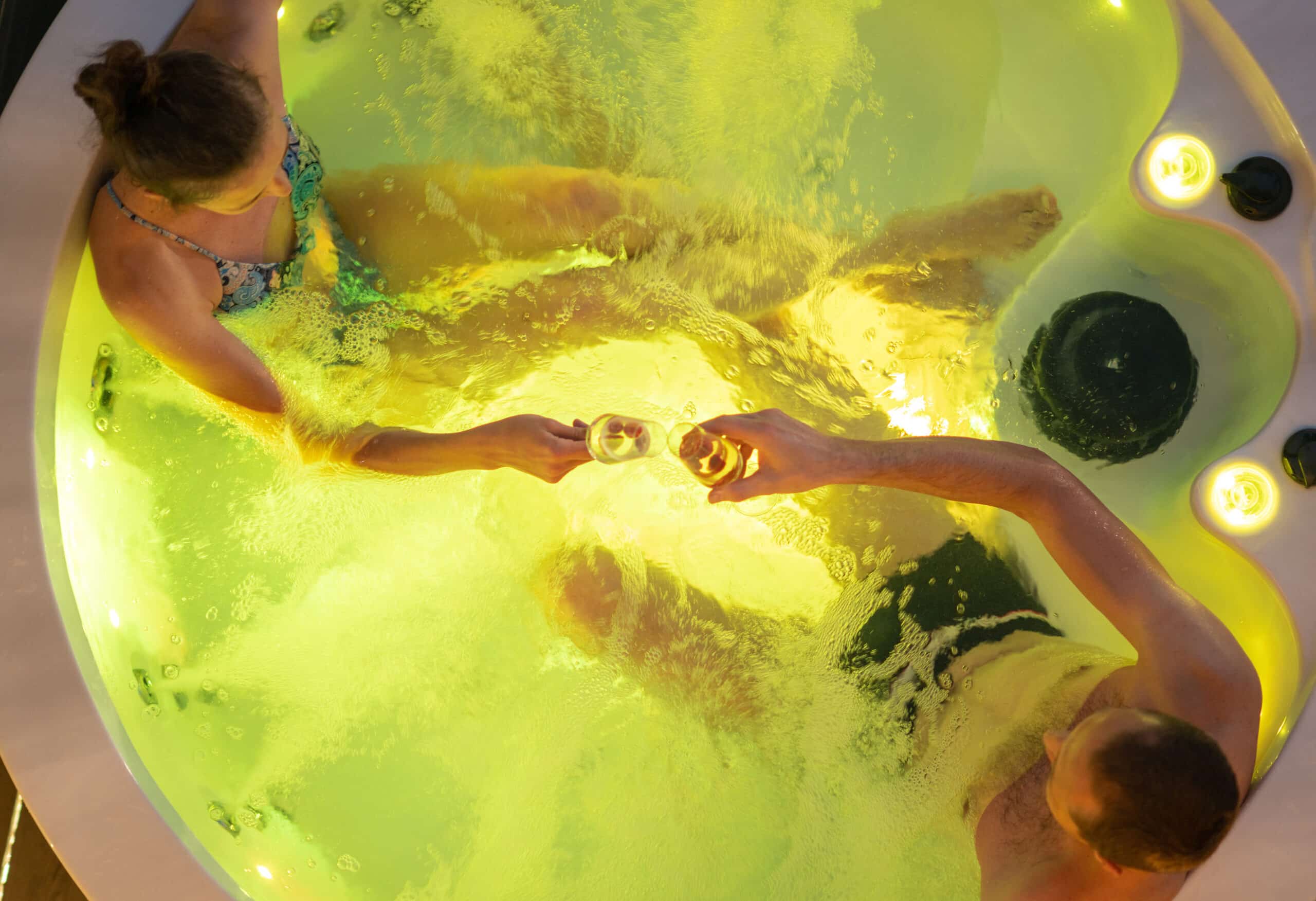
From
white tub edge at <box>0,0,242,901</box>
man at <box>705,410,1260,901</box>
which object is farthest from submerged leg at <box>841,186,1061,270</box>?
white tub edge at <box>0,0,242,901</box>

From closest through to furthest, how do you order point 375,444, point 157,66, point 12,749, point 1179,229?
point 157,66 < point 12,749 < point 375,444 < point 1179,229

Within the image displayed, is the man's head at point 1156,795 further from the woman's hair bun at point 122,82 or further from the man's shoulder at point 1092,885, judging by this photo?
the woman's hair bun at point 122,82

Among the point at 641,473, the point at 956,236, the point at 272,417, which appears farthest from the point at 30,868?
the point at 956,236

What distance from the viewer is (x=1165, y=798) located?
0.85 meters

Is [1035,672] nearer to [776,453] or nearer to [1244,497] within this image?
[1244,497]

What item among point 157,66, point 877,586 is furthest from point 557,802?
point 157,66

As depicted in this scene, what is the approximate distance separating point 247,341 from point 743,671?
0.83m

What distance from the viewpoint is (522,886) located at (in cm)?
125

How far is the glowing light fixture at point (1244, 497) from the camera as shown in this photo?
3.65 feet

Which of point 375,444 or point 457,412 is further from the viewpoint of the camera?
point 457,412

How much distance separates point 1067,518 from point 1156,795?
0.34 m

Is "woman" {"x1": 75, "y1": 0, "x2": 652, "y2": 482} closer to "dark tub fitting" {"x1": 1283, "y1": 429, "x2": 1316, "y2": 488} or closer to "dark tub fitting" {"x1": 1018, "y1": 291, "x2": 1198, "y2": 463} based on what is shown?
"dark tub fitting" {"x1": 1018, "y1": 291, "x2": 1198, "y2": 463}

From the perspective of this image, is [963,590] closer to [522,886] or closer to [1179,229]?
[1179,229]

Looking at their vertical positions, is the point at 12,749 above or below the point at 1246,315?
below
